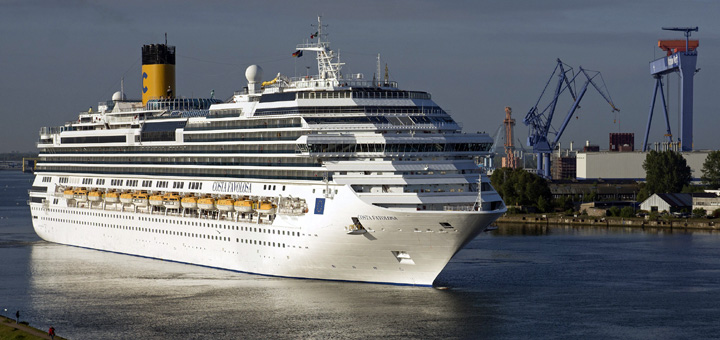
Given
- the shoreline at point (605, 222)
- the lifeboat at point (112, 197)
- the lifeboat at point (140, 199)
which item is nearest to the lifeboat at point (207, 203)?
the lifeboat at point (140, 199)

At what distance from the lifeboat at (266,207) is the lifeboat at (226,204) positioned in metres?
2.56

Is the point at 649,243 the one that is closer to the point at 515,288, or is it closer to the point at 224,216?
the point at 515,288

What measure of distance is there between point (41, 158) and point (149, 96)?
29.6 feet

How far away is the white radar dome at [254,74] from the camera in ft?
196

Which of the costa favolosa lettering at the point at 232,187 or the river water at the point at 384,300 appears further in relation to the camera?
the costa favolosa lettering at the point at 232,187

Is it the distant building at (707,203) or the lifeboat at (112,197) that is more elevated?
the lifeboat at (112,197)

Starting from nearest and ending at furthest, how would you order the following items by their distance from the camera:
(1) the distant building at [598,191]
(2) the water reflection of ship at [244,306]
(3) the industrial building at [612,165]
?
(2) the water reflection of ship at [244,306] → (1) the distant building at [598,191] → (3) the industrial building at [612,165]

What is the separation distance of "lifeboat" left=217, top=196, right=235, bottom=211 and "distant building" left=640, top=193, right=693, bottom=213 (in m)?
56.9

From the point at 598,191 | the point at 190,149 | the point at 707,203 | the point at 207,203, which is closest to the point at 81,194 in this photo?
the point at 190,149

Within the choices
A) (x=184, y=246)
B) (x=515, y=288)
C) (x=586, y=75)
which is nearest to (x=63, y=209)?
(x=184, y=246)

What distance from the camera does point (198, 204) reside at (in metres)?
56.2

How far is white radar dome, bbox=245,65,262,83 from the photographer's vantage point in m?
59.6

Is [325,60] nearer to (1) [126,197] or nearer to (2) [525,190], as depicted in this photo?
(1) [126,197]

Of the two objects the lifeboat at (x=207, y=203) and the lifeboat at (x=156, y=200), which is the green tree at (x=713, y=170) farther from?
the lifeboat at (x=207, y=203)
